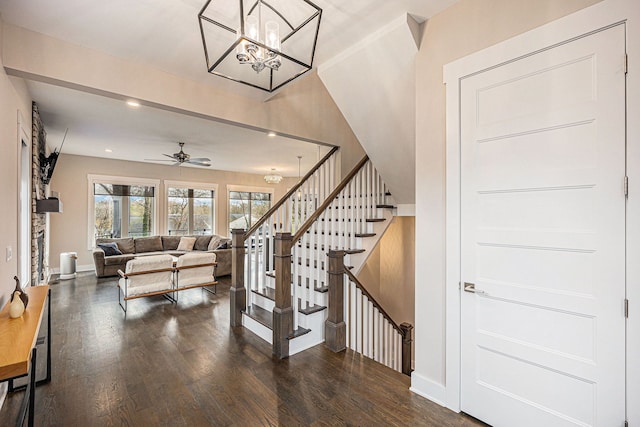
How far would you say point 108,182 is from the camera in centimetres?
777

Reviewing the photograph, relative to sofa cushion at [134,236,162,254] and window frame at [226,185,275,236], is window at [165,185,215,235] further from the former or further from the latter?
sofa cushion at [134,236,162,254]

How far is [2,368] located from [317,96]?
4266mm

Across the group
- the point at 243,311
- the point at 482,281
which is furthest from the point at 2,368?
the point at 482,281

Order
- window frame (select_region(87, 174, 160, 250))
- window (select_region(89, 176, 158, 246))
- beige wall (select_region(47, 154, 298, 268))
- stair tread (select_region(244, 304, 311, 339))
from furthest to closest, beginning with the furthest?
1. window (select_region(89, 176, 158, 246))
2. window frame (select_region(87, 174, 160, 250))
3. beige wall (select_region(47, 154, 298, 268))
4. stair tread (select_region(244, 304, 311, 339))

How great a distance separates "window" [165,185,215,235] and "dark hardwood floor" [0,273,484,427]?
5.37 metres

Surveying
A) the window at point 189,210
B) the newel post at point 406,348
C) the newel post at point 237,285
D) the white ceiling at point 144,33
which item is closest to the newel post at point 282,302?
the newel post at point 237,285

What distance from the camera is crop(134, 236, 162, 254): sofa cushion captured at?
7832 mm

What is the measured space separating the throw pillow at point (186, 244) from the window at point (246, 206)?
71.6 inches

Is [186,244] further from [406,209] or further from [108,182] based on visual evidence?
[406,209]

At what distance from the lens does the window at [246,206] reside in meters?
10.2

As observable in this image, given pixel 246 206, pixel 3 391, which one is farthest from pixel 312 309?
pixel 246 206

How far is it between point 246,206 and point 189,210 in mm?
2050

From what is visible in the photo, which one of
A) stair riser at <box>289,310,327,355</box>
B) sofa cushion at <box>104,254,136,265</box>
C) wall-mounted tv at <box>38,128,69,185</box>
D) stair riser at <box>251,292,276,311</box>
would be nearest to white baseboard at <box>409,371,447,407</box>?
stair riser at <box>289,310,327,355</box>

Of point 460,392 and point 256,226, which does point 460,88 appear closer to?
point 460,392
